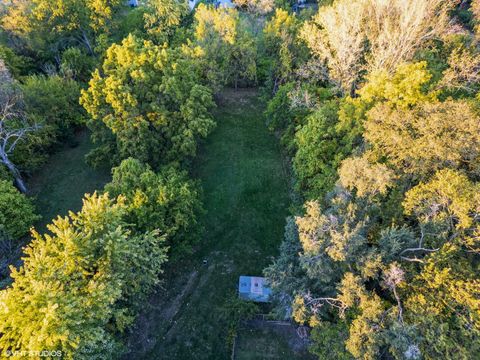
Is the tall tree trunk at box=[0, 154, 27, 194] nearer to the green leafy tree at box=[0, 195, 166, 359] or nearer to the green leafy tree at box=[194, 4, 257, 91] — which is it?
the green leafy tree at box=[0, 195, 166, 359]

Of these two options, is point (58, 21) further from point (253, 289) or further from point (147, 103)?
point (253, 289)

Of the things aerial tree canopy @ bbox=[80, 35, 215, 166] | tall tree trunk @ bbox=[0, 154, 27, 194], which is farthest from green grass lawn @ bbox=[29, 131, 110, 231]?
aerial tree canopy @ bbox=[80, 35, 215, 166]

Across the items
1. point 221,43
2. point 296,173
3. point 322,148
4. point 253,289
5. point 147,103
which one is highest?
point 221,43

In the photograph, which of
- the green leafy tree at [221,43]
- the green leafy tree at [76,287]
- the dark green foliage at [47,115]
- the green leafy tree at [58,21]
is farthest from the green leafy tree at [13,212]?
the green leafy tree at [58,21]

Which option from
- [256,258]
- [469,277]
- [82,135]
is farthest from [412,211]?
[82,135]

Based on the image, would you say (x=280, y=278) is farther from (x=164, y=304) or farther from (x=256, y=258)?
(x=164, y=304)

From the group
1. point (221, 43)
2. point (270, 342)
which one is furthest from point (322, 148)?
point (221, 43)

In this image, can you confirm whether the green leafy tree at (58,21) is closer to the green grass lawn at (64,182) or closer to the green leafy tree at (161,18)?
the green leafy tree at (161,18)
